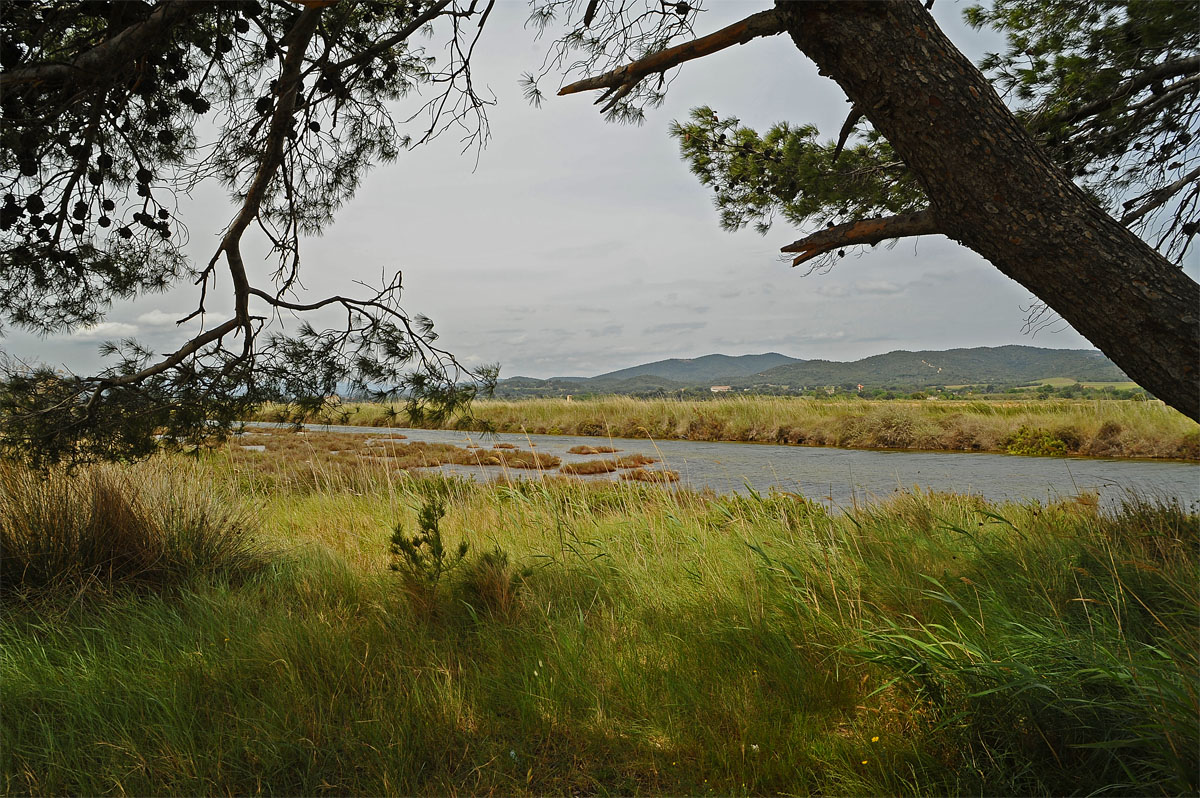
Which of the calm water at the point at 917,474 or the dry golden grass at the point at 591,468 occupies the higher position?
the dry golden grass at the point at 591,468

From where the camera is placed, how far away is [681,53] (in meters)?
2.58

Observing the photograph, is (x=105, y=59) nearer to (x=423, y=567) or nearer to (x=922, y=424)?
(x=423, y=567)

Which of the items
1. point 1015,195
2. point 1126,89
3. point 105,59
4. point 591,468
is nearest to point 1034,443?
point 591,468

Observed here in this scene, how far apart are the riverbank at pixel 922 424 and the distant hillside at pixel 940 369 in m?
57.7

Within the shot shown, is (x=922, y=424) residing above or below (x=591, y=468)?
above

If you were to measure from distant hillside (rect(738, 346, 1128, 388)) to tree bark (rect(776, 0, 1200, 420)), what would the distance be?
243ft

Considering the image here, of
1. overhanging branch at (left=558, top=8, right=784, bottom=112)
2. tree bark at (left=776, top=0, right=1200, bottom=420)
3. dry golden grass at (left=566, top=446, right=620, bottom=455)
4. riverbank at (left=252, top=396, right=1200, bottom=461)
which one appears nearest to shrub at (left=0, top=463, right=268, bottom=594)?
overhanging branch at (left=558, top=8, right=784, bottom=112)

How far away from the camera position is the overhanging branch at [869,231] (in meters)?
2.36

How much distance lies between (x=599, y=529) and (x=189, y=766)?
2.62 meters

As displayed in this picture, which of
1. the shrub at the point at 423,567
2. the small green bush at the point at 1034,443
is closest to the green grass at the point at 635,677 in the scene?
the shrub at the point at 423,567

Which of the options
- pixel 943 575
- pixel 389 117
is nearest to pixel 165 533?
pixel 389 117

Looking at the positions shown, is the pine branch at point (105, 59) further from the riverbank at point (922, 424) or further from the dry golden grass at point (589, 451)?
the dry golden grass at point (589, 451)

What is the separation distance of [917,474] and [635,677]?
28.7 ft

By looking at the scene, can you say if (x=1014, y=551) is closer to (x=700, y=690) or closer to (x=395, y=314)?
(x=700, y=690)
